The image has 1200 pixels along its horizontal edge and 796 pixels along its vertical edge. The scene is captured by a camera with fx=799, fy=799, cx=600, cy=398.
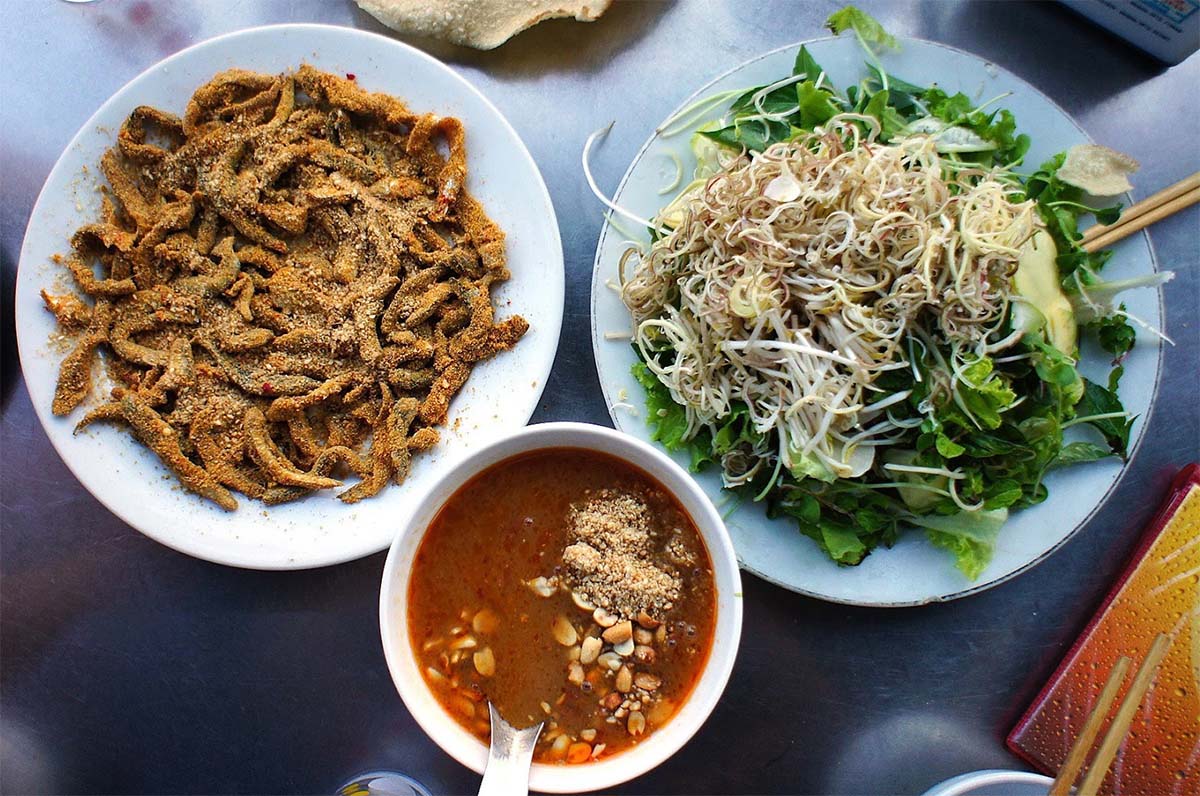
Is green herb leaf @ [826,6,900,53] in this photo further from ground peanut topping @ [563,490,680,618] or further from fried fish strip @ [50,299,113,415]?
fried fish strip @ [50,299,113,415]

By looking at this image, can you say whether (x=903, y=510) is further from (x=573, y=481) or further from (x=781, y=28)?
(x=781, y=28)

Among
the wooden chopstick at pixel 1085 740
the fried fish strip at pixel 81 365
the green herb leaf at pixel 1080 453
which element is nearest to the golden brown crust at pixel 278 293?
the fried fish strip at pixel 81 365

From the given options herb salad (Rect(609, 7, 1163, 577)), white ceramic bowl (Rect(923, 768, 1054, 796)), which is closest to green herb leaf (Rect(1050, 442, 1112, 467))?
herb salad (Rect(609, 7, 1163, 577))

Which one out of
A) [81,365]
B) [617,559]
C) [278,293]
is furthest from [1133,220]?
[81,365]

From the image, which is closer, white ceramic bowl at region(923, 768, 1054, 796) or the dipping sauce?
the dipping sauce

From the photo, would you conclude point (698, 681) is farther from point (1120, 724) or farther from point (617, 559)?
point (1120, 724)

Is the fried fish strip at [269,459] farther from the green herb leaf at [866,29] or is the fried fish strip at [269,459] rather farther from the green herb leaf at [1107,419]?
the green herb leaf at [1107,419]
